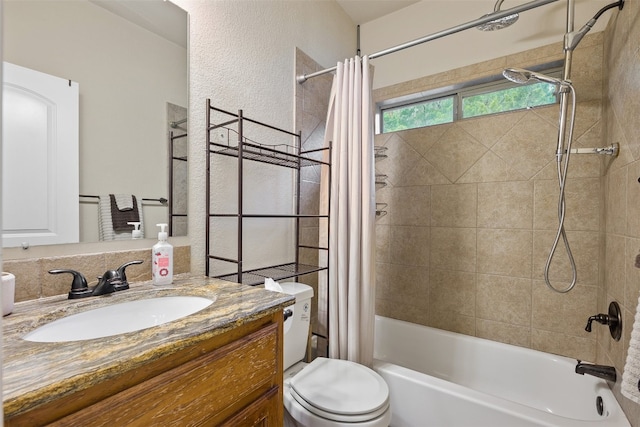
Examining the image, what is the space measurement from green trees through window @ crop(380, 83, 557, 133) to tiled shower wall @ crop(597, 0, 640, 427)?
306 millimetres

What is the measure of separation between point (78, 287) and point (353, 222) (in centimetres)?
113

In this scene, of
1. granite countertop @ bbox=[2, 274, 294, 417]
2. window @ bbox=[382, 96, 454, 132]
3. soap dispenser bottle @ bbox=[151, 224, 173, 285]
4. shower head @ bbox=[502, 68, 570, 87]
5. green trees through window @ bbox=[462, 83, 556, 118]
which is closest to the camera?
granite countertop @ bbox=[2, 274, 294, 417]

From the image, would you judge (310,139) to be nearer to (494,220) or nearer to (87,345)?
(494,220)

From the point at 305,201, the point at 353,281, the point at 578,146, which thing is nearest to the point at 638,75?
the point at 578,146

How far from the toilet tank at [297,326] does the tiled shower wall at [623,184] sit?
1299 millimetres

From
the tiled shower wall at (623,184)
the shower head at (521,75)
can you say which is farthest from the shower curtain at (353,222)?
the tiled shower wall at (623,184)

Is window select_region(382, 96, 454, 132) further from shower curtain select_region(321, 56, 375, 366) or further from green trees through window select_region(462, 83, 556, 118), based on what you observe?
shower curtain select_region(321, 56, 375, 366)

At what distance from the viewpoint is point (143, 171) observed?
3.66ft

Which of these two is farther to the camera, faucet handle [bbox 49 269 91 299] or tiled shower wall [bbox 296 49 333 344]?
tiled shower wall [bbox 296 49 333 344]

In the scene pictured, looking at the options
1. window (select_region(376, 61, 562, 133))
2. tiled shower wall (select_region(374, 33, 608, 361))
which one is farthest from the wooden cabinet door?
window (select_region(376, 61, 562, 133))

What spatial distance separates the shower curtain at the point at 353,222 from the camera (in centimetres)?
156

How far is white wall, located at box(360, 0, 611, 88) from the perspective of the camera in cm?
179

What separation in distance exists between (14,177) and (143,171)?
35 centimetres

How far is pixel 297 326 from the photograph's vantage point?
4.91ft
